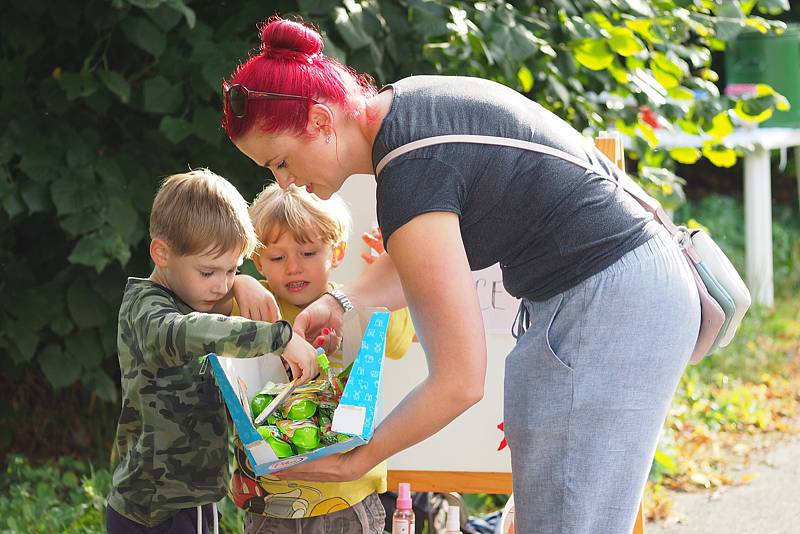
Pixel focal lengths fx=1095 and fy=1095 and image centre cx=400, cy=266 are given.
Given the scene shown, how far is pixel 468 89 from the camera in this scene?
6.60 ft

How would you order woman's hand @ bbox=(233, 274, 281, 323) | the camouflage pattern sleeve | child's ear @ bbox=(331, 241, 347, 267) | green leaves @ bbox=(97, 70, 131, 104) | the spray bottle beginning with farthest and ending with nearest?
→ green leaves @ bbox=(97, 70, 131, 104) → child's ear @ bbox=(331, 241, 347, 267) → the spray bottle → woman's hand @ bbox=(233, 274, 281, 323) → the camouflage pattern sleeve

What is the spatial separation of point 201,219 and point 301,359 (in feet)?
1.42

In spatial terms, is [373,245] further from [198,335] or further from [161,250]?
[198,335]

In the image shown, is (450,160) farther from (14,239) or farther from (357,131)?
(14,239)

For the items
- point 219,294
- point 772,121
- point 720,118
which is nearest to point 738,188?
point 772,121

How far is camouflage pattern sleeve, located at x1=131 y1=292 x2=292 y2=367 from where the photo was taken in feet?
6.95

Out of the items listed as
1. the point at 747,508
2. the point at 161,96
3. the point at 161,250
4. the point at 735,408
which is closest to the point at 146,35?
the point at 161,96

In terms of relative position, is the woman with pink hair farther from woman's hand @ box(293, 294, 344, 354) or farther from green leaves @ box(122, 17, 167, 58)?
green leaves @ box(122, 17, 167, 58)

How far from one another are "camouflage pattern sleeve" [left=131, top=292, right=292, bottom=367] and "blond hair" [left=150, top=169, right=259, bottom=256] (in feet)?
0.55

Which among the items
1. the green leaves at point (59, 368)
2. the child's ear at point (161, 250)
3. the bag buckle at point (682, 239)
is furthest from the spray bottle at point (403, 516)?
the green leaves at point (59, 368)

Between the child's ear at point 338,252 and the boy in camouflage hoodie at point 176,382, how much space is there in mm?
389

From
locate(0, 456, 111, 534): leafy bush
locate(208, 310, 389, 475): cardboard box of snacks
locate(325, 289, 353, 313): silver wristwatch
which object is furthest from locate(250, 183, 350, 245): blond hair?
locate(0, 456, 111, 534): leafy bush

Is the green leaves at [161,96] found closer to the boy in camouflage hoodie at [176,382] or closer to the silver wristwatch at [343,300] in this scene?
the boy in camouflage hoodie at [176,382]

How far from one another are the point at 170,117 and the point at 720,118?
7.13 feet
